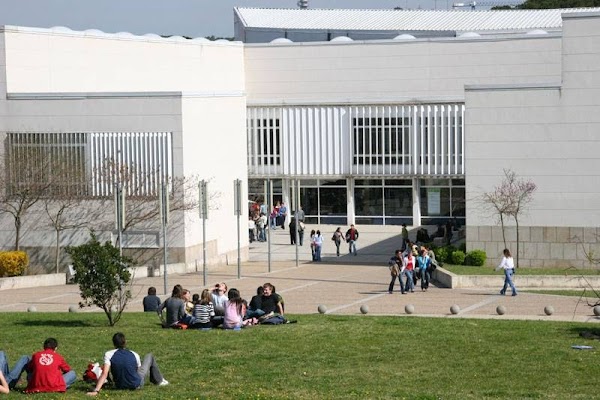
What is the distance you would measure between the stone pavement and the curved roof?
3120 centimetres

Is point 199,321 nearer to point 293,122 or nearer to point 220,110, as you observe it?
point 220,110

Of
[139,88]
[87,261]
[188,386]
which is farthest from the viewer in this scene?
[139,88]

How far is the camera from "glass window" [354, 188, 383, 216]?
64.8 m

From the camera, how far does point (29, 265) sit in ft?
151

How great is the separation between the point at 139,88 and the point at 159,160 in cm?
1351

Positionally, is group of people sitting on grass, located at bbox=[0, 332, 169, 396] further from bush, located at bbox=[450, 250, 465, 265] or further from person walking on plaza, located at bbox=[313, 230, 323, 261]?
person walking on plaza, located at bbox=[313, 230, 323, 261]

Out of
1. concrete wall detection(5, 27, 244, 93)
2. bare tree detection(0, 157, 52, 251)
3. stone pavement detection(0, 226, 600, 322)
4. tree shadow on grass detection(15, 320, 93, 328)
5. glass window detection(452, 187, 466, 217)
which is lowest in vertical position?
stone pavement detection(0, 226, 600, 322)

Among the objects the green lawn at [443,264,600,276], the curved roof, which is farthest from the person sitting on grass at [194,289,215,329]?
the curved roof

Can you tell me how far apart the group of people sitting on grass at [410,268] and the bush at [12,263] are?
12740 mm

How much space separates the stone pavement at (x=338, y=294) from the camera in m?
32.2

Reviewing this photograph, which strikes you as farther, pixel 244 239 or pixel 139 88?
pixel 139 88

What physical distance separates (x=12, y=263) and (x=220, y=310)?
17.6 m

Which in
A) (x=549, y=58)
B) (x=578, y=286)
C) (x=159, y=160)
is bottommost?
(x=578, y=286)

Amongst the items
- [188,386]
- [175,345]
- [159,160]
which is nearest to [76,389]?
[188,386]
